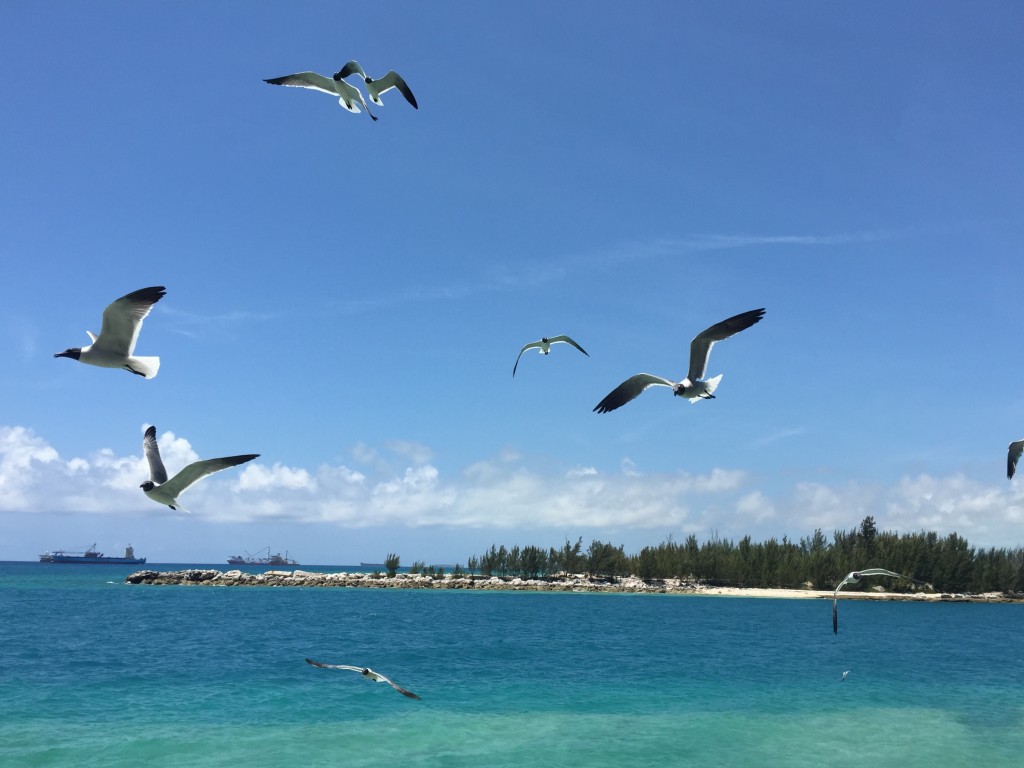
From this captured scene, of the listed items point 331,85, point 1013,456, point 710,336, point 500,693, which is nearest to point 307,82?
point 331,85

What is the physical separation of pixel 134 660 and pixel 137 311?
31.3m

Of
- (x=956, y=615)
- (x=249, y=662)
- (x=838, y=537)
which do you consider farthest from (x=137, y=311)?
(x=838, y=537)

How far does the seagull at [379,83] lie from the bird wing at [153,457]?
31.4 feet

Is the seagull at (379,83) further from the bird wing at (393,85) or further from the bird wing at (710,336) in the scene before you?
the bird wing at (710,336)

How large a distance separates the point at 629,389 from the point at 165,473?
379 inches

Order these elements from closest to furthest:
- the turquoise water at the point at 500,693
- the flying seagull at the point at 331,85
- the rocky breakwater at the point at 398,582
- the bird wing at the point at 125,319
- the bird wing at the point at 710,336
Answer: the bird wing at the point at 125,319 → the bird wing at the point at 710,336 → the flying seagull at the point at 331,85 → the turquoise water at the point at 500,693 → the rocky breakwater at the point at 398,582

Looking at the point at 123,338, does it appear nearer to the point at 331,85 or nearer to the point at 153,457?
the point at 153,457

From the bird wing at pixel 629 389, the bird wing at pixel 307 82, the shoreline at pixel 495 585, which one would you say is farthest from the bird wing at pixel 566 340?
the shoreline at pixel 495 585

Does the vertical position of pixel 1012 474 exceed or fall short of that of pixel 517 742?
it exceeds it

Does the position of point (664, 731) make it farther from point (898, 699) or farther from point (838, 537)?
point (838, 537)

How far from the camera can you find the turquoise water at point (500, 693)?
2273 centimetres

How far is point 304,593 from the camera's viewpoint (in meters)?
98.6

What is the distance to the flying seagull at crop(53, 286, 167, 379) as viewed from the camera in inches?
523

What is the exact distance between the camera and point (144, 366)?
13898mm
